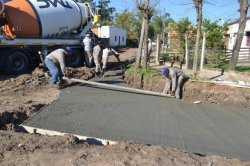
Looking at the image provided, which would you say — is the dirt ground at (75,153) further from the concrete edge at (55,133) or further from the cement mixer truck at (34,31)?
the cement mixer truck at (34,31)

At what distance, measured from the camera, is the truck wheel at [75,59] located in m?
15.8

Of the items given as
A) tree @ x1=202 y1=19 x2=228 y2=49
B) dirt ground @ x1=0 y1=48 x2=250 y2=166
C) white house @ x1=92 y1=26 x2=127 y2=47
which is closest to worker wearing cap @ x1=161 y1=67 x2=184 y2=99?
dirt ground @ x1=0 y1=48 x2=250 y2=166

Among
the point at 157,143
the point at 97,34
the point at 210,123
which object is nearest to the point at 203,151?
the point at 157,143

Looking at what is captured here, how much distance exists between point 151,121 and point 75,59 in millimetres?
9223

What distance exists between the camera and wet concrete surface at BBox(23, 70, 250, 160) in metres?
6.54

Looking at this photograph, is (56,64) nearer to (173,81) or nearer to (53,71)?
(53,71)

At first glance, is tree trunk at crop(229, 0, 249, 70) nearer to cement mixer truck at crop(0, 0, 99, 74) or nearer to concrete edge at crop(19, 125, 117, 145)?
Answer: cement mixer truck at crop(0, 0, 99, 74)

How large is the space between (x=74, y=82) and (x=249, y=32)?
21.8m

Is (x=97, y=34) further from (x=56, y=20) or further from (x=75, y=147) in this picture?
(x=75, y=147)

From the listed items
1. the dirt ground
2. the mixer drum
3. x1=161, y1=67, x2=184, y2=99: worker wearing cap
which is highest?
the mixer drum

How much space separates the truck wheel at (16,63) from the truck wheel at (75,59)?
9.06 ft

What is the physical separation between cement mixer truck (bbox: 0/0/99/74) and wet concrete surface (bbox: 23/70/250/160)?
4164 millimetres

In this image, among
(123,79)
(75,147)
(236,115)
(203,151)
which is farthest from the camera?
(123,79)

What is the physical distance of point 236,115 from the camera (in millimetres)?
8641
